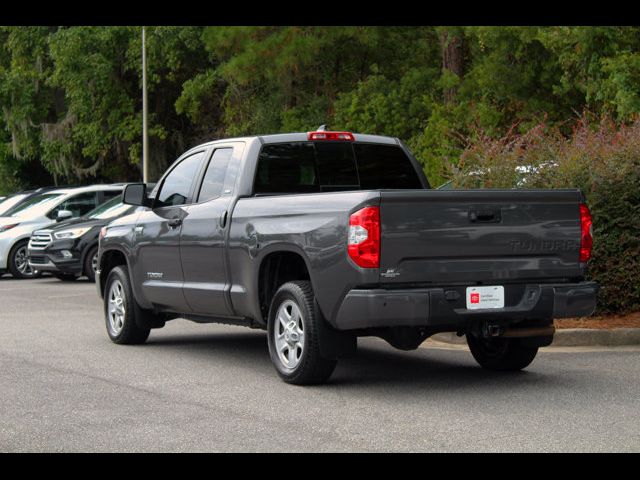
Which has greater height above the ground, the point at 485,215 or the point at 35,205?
the point at 485,215

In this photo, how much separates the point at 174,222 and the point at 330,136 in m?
1.62

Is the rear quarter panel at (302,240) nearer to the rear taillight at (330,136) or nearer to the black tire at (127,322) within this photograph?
the rear taillight at (330,136)

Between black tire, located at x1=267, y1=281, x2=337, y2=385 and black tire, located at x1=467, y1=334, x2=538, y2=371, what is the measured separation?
1524 mm

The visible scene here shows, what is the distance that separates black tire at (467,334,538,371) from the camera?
9.83m

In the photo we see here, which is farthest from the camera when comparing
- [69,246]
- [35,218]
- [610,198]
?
[35,218]

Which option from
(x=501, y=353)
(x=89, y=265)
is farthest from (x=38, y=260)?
(x=501, y=353)

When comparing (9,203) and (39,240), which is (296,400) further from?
(9,203)

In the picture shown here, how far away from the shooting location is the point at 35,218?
2333cm

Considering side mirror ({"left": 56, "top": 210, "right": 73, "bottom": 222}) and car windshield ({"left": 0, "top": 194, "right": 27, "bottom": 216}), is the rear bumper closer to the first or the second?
side mirror ({"left": 56, "top": 210, "right": 73, "bottom": 222})

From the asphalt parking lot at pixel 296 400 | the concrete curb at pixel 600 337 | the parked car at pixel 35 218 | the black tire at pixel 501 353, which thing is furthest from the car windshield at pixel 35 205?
the black tire at pixel 501 353

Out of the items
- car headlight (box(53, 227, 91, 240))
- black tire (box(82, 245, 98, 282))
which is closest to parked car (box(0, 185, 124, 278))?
car headlight (box(53, 227, 91, 240))
